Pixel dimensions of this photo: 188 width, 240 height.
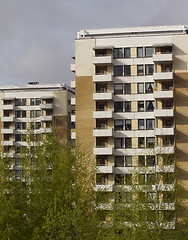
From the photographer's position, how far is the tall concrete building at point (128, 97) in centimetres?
6569

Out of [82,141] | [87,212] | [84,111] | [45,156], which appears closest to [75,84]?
[84,111]

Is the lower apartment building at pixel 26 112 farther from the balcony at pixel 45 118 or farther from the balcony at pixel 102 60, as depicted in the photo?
the balcony at pixel 102 60

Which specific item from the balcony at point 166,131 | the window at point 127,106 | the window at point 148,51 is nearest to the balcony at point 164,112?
the balcony at point 166,131

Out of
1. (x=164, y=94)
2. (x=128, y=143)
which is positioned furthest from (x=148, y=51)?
(x=128, y=143)

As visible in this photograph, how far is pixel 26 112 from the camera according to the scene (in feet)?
311

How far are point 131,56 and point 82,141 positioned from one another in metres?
14.7

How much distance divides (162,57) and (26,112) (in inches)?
1521

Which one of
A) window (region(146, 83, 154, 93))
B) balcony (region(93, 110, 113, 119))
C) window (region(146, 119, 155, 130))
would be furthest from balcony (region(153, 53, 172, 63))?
balcony (region(93, 110, 113, 119))

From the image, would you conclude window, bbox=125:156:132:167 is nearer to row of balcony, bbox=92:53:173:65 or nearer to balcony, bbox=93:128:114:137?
balcony, bbox=93:128:114:137

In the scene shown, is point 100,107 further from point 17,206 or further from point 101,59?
point 17,206

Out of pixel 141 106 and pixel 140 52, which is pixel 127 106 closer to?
pixel 141 106

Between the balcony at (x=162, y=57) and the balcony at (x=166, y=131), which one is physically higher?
the balcony at (x=162, y=57)

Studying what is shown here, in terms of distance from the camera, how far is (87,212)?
149 feet

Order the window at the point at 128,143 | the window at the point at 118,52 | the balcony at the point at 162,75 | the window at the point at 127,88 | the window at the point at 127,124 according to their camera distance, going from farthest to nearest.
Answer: the window at the point at 118,52 → the window at the point at 127,88 → the window at the point at 127,124 → the window at the point at 128,143 → the balcony at the point at 162,75
